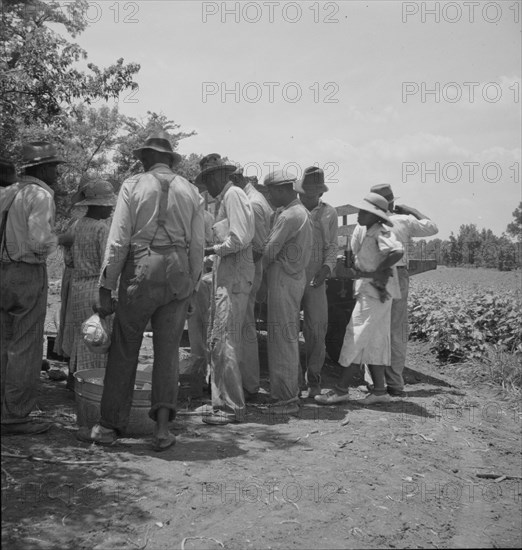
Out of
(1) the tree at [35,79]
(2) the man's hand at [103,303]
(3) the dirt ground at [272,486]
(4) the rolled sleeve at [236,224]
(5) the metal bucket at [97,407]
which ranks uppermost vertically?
(1) the tree at [35,79]

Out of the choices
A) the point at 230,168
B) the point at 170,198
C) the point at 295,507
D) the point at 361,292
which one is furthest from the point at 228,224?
the point at 295,507

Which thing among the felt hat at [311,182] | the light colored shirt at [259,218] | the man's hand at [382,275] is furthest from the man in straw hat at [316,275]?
the light colored shirt at [259,218]

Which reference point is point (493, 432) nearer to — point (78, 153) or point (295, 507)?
point (295, 507)

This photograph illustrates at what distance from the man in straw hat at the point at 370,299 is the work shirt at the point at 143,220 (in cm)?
219

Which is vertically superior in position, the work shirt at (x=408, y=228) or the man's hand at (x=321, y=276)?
the work shirt at (x=408, y=228)

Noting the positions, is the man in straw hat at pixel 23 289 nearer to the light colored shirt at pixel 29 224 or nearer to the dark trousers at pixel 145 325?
the light colored shirt at pixel 29 224

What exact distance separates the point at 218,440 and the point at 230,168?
235cm

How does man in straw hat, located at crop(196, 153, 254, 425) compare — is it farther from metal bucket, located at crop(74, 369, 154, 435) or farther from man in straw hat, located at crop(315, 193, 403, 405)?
man in straw hat, located at crop(315, 193, 403, 405)

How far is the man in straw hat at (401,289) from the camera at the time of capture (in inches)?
267

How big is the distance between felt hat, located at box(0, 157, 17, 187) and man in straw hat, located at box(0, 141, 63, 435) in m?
0.27

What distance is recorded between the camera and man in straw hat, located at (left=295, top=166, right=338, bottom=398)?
6535 mm

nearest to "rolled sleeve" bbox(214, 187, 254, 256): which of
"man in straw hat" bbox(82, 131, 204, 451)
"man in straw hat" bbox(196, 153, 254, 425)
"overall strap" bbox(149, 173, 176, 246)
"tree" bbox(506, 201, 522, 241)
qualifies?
"man in straw hat" bbox(196, 153, 254, 425)

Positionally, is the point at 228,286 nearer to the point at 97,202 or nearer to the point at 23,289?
the point at 97,202

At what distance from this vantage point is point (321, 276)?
21.2ft
